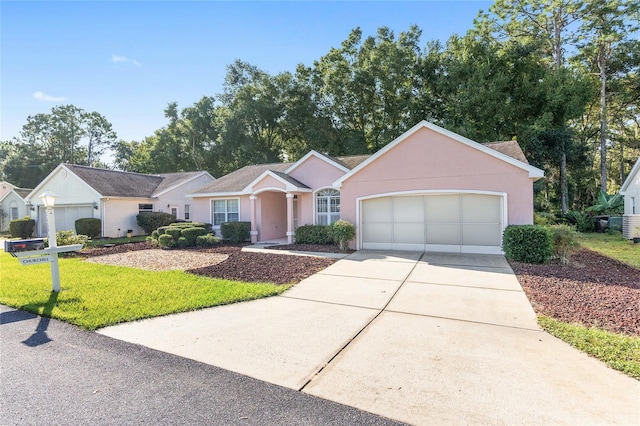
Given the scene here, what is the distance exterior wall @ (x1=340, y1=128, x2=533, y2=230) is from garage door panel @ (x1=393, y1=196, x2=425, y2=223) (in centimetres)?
49

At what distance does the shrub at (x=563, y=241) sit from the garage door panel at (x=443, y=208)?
3.01 m

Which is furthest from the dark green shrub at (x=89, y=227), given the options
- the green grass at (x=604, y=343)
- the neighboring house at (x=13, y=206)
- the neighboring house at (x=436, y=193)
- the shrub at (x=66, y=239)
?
the green grass at (x=604, y=343)

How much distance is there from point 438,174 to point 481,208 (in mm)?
1951

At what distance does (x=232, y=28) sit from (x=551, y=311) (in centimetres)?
1204

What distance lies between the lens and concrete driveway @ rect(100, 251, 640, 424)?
301 centimetres

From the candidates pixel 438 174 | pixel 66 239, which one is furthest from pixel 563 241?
pixel 66 239

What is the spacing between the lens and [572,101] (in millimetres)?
22266

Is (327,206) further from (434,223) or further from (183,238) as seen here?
(183,238)

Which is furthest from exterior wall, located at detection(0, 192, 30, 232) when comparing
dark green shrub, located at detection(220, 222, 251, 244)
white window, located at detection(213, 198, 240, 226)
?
dark green shrub, located at detection(220, 222, 251, 244)

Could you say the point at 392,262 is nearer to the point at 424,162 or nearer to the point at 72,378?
the point at 424,162

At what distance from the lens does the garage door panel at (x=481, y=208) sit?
11352 mm

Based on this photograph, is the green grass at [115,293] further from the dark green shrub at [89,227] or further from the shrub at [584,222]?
the shrub at [584,222]

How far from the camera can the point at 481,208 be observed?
37.7 ft

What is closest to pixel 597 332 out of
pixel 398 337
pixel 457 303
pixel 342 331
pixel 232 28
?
pixel 457 303
